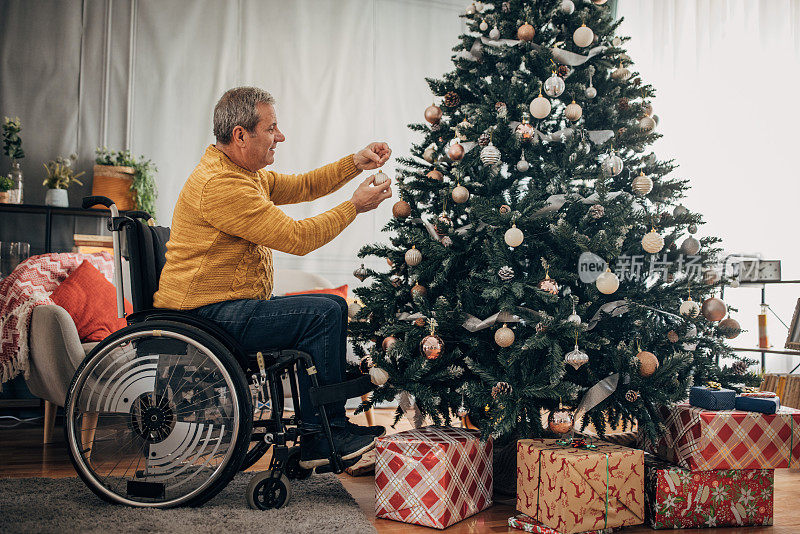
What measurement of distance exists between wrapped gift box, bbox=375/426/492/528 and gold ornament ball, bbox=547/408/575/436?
0.76 ft

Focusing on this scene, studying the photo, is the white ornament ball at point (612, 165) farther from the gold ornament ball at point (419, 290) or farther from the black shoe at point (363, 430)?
the black shoe at point (363, 430)

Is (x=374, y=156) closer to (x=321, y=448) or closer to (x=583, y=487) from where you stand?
(x=321, y=448)

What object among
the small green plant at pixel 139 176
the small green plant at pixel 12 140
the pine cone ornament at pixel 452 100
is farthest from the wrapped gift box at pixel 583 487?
the small green plant at pixel 12 140

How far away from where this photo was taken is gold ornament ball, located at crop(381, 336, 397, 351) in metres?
1.90

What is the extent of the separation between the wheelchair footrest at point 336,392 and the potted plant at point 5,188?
261 cm

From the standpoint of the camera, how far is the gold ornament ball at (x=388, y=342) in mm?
1898

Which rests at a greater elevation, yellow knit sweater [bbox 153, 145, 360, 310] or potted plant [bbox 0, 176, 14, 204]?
potted plant [bbox 0, 176, 14, 204]

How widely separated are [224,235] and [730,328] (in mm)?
1528

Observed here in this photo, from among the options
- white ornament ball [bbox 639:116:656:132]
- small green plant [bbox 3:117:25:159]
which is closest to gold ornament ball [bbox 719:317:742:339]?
white ornament ball [bbox 639:116:656:132]

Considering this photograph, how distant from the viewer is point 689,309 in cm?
181

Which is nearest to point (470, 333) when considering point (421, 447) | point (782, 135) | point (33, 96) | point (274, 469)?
point (421, 447)

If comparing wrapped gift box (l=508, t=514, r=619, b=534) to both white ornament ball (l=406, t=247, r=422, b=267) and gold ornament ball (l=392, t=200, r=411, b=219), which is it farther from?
gold ornament ball (l=392, t=200, r=411, b=219)

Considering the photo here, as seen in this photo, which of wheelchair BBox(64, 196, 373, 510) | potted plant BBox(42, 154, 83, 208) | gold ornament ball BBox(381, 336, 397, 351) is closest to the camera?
wheelchair BBox(64, 196, 373, 510)

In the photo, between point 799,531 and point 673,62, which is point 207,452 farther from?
point 673,62
